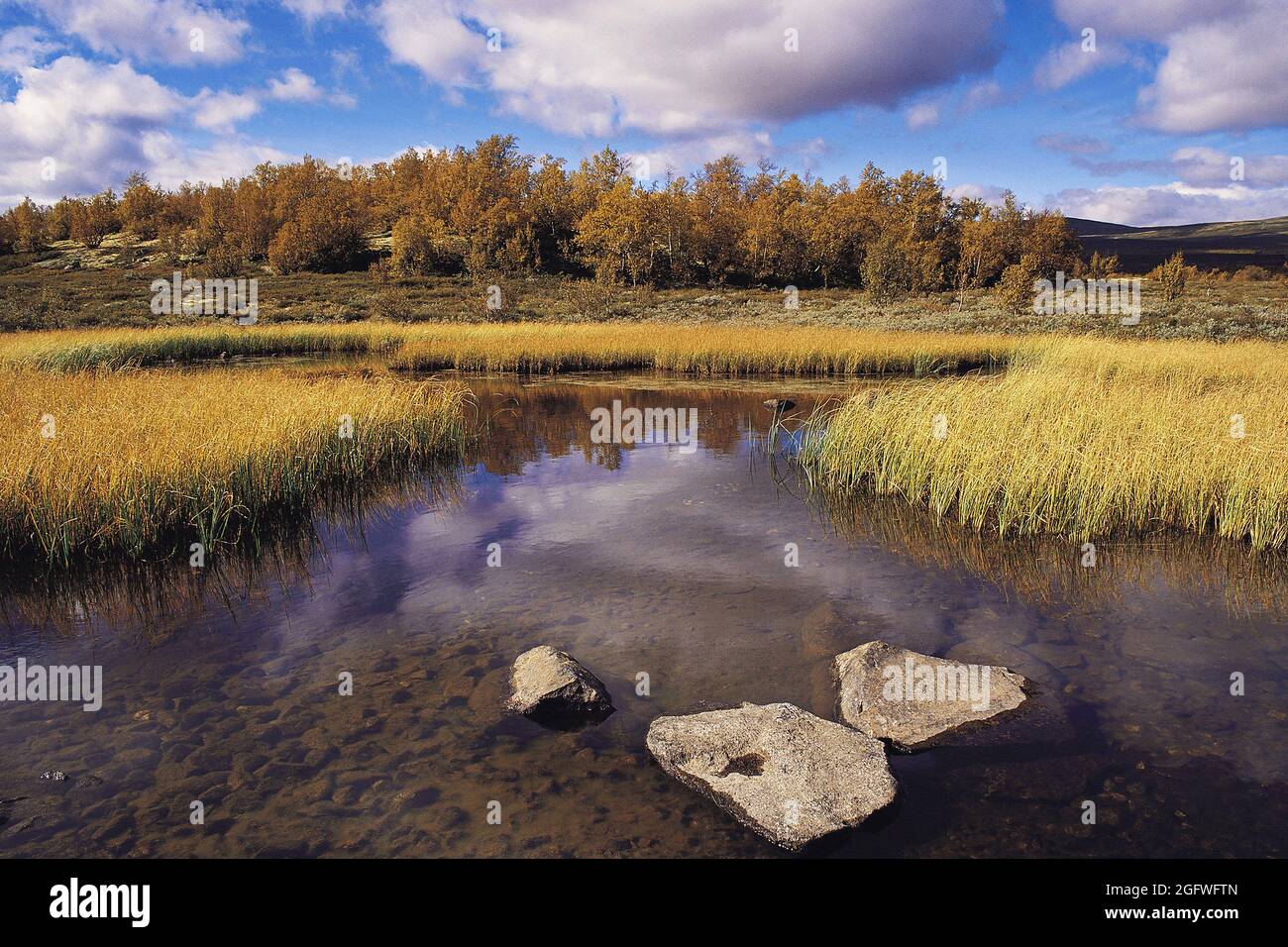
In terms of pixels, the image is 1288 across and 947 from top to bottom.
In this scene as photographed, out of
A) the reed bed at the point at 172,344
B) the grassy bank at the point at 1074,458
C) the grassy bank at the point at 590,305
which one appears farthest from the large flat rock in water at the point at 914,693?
the grassy bank at the point at 590,305

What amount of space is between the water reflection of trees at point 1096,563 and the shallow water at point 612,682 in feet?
0.15

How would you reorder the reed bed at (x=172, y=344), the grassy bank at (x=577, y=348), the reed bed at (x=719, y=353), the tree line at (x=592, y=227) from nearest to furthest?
1. the reed bed at (x=172, y=344)
2. the grassy bank at (x=577, y=348)
3. the reed bed at (x=719, y=353)
4. the tree line at (x=592, y=227)

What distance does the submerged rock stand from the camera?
487 centimetres

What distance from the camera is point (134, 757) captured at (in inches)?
174

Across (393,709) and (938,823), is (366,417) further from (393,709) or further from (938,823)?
(938,823)

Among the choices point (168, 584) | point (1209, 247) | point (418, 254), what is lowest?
point (168, 584)

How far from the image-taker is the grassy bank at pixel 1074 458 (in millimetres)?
8438

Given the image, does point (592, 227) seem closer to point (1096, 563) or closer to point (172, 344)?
point (172, 344)

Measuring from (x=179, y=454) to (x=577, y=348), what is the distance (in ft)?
58.1

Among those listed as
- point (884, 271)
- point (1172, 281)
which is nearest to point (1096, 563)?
point (884, 271)

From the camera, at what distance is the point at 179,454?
337 inches

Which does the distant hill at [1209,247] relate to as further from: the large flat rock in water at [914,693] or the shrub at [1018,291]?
the large flat rock in water at [914,693]


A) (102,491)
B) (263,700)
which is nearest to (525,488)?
(102,491)

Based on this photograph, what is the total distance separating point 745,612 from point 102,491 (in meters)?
6.62
